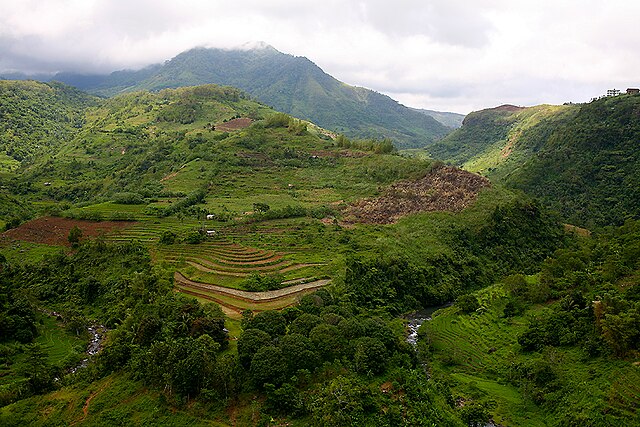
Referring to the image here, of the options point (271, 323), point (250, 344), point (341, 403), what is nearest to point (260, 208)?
point (271, 323)

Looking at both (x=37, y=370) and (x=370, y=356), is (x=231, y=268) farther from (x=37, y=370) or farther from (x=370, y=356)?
(x=370, y=356)

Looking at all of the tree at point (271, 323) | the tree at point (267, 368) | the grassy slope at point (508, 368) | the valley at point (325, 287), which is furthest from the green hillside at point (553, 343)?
the tree at point (267, 368)

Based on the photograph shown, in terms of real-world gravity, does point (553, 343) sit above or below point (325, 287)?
below

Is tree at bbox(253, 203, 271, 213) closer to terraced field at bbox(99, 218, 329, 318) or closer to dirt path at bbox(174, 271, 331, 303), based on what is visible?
terraced field at bbox(99, 218, 329, 318)

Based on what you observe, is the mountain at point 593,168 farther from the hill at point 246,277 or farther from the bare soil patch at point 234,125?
the bare soil patch at point 234,125

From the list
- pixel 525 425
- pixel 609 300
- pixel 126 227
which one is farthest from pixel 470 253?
pixel 126 227

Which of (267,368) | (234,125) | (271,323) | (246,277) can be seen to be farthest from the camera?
(234,125)

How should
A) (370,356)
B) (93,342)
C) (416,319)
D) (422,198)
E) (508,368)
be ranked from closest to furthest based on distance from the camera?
1. (370,356)
2. (508,368)
3. (93,342)
4. (416,319)
5. (422,198)
